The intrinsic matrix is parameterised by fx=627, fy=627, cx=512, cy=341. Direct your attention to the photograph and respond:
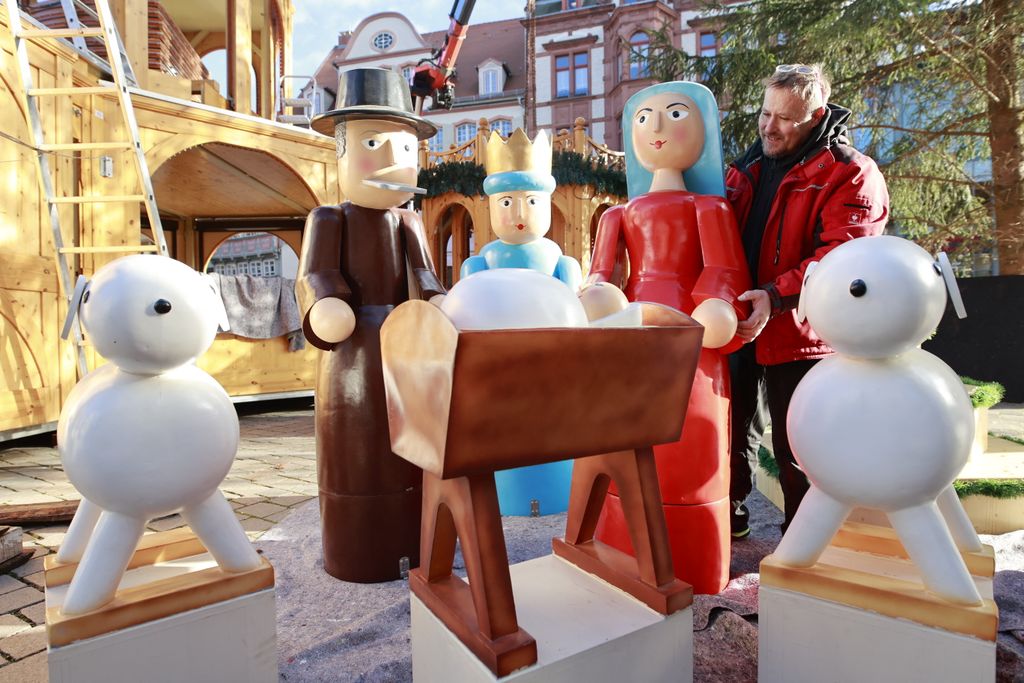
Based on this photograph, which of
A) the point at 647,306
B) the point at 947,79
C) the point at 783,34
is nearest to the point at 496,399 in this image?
the point at 647,306

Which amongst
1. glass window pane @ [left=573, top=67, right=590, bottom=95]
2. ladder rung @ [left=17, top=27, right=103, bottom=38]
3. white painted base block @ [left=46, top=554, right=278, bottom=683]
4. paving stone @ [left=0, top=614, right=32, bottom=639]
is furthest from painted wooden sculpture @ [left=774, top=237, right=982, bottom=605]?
glass window pane @ [left=573, top=67, right=590, bottom=95]

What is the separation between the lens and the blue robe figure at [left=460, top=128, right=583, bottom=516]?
2793 mm

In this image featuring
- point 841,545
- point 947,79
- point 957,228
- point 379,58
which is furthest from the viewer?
point 379,58

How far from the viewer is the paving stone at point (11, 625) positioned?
1781 mm

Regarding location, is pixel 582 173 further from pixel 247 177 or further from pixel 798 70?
pixel 798 70

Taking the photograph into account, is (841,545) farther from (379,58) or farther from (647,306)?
(379,58)

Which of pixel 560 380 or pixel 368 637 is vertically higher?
pixel 560 380

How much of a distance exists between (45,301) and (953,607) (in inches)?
197

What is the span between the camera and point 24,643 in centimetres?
171

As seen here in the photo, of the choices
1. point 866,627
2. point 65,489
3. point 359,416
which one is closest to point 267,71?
point 65,489

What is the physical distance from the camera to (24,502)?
10.2ft

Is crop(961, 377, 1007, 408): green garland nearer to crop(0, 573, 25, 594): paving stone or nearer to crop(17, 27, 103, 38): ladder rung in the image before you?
crop(0, 573, 25, 594): paving stone

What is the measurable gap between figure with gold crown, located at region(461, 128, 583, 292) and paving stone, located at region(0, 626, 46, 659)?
6.84 feet

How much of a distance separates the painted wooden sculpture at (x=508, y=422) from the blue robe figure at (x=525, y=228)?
55.9 inches
